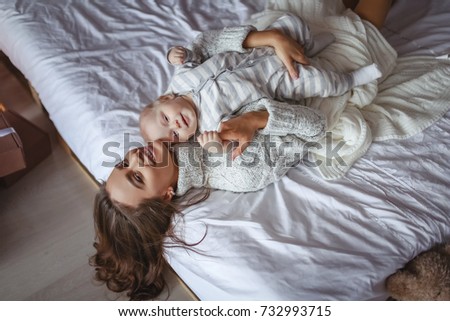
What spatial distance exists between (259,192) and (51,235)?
2.46 ft

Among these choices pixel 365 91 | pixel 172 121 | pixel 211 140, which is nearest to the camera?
pixel 211 140

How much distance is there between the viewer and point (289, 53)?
1051 millimetres

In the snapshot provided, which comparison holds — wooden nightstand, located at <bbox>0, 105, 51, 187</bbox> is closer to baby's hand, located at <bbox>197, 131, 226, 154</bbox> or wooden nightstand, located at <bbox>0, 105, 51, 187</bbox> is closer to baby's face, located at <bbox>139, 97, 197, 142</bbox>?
baby's face, located at <bbox>139, 97, 197, 142</bbox>

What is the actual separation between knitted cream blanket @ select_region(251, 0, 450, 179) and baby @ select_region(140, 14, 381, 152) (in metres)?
0.05

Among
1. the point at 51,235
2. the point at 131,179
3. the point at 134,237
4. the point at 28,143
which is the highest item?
the point at 131,179

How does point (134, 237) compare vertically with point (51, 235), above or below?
above

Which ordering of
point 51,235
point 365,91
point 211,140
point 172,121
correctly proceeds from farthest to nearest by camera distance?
point 51,235
point 365,91
point 172,121
point 211,140

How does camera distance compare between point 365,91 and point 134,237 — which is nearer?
point 134,237

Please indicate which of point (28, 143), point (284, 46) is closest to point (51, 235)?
point (28, 143)

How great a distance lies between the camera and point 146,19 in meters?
1.47

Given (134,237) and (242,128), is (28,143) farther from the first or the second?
(242,128)

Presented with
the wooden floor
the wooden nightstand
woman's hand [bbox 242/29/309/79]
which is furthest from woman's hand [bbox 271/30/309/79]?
the wooden nightstand

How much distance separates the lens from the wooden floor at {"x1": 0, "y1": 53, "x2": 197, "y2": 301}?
125cm
